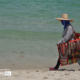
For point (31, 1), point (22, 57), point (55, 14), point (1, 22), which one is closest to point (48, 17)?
point (55, 14)

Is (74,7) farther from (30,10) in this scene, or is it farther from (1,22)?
(1,22)

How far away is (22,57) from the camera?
6.14 meters

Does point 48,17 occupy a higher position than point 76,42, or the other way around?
point 76,42

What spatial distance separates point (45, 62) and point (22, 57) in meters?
0.83

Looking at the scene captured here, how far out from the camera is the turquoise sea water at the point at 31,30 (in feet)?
19.7

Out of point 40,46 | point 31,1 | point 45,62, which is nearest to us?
point 45,62

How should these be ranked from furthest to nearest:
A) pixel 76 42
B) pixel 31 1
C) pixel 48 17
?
pixel 31 1
pixel 48 17
pixel 76 42

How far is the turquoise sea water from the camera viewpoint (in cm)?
602

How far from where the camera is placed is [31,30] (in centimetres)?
1221

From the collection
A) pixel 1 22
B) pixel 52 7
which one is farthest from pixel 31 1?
pixel 1 22

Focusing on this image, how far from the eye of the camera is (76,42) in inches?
164

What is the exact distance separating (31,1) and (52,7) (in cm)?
291

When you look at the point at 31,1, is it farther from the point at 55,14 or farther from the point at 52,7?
the point at 55,14

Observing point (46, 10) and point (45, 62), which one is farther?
point (46, 10)
